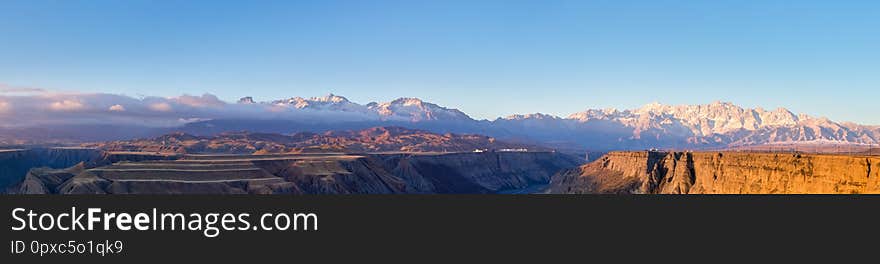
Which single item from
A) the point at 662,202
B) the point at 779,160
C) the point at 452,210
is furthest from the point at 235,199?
the point at 779,160

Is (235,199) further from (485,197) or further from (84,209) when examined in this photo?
(485,197)

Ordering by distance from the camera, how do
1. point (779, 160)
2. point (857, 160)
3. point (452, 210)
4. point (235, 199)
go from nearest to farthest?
1. point (235, 199)
2. point (452, 210)
3. point (857, 160)
4. point (779, 160)

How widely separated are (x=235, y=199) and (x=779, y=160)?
142768 mm

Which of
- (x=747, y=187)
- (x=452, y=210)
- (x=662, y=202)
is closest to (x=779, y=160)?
(x=747, y=187)

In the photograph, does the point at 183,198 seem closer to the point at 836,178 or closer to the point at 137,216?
the point at 137,216

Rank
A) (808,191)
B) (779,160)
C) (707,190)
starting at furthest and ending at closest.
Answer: (707,190)
(779,160)
(808,191)

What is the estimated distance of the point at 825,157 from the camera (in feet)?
495

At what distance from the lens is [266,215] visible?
166 ft

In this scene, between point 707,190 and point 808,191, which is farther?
point 707,190

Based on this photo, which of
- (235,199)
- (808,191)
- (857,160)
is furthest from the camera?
(808,191)

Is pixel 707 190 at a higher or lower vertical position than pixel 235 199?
lower

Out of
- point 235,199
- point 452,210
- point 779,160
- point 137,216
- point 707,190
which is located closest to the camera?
point 137,216

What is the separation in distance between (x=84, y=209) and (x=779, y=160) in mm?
150202

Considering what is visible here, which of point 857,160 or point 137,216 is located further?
point 857,160
